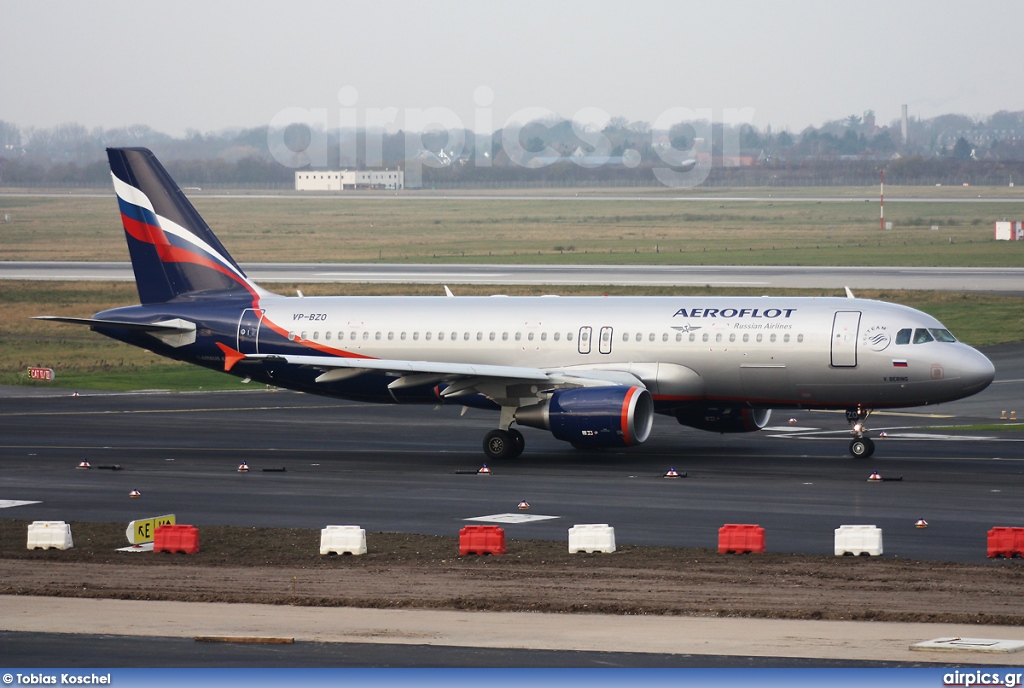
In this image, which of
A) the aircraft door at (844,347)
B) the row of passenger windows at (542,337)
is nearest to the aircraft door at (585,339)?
the row of passenger windows at (542,337)

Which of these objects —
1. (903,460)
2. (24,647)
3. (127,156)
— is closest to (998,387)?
(903,460)

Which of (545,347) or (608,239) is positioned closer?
(545,347)

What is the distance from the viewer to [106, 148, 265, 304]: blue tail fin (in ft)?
152

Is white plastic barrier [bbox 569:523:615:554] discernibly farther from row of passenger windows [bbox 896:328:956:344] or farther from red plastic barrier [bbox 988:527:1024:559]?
row of passenger windows [bbox 896:328:956:344]

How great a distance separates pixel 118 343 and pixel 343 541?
174ft

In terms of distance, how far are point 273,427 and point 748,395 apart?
17.4 m

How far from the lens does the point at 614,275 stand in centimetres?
10331

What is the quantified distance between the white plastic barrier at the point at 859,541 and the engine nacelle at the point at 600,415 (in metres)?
12.1

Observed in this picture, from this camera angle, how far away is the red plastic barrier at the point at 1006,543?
25969 millimetres

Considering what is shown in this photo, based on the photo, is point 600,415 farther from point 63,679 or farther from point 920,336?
point 63,679

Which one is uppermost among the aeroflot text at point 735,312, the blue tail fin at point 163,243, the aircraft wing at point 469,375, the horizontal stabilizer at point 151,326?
the blue tail fin at point 163,243

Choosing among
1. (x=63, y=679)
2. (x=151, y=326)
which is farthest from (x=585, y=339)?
(x=63, y=679)

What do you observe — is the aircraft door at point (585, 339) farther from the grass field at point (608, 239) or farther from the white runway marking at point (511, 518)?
the grass field at point (608, 239)

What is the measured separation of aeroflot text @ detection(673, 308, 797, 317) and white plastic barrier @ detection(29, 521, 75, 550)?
63.6 feet
